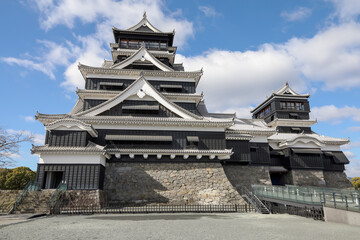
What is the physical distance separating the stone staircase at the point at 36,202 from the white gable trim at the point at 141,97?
281 inches

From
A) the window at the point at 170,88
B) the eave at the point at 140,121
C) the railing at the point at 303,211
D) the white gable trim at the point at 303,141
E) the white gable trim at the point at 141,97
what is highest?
the window at the point at 170,88

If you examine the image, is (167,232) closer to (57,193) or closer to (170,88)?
(57,193)

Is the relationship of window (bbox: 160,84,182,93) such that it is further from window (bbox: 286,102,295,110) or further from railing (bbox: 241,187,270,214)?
window (bbox: 286,102,295,110)

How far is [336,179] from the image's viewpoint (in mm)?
26969

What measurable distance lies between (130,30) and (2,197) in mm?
21832

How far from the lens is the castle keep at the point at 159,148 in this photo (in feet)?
58.1

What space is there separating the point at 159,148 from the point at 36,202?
9140 mm

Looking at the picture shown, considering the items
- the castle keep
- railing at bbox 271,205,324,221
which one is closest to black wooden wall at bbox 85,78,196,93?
the castle keep

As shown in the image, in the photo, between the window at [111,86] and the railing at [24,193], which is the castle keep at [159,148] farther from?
the railing at [24,193]

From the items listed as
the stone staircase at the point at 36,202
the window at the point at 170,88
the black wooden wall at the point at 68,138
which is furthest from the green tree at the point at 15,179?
the window at the point at 170,88

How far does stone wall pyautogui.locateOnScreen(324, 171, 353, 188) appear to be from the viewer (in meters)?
26.6

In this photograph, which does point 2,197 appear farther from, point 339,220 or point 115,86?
point 339,220

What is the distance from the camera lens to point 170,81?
81.4ft

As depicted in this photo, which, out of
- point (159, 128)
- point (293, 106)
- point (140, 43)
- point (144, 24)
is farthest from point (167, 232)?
point (293, 106)
